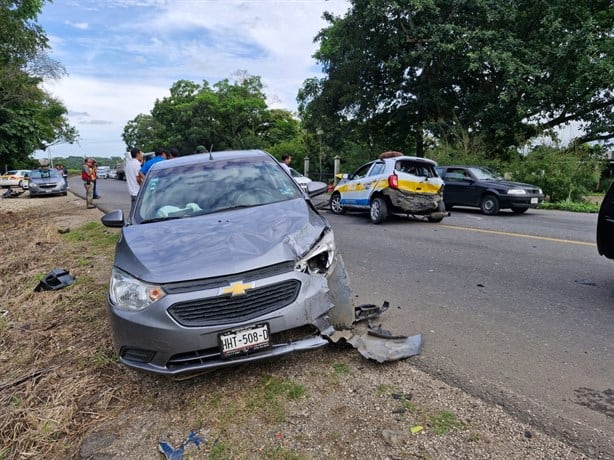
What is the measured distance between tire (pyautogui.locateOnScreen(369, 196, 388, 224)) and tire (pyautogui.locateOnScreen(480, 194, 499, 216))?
4428 millimetres

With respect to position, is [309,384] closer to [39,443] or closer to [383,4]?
[39,443]

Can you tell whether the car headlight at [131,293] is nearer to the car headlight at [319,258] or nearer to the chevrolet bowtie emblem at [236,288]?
the chevrolet bowtie emblem at [236,288]

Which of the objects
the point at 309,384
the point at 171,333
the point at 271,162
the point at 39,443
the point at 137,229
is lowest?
the point at 39,443

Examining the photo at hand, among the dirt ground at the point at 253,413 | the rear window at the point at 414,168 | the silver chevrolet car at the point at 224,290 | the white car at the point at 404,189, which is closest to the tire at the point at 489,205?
the white car at the point at 404,189

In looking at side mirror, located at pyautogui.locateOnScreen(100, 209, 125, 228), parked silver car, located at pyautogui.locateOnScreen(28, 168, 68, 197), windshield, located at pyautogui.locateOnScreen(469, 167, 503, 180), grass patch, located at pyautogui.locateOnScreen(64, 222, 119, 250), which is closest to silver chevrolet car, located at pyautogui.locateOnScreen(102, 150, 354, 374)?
side mirror, located at pyautogui.locateOnScreen(100, 209, 125, 228)

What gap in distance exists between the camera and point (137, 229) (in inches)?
146

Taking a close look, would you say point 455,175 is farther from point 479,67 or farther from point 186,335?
point 186,335

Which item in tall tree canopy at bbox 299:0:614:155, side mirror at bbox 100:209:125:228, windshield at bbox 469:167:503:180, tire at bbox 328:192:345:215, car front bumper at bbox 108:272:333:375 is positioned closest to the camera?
car front bumper at bbox 108:272:333:375

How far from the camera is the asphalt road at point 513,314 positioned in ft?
9.22

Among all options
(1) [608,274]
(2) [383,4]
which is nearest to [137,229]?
(1) [608,274]

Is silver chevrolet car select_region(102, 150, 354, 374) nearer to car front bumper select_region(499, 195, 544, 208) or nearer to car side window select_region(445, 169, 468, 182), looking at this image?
car front bumper select_region(499, 195, 544, 208)

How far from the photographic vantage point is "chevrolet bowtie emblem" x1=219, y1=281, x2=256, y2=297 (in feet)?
9.08

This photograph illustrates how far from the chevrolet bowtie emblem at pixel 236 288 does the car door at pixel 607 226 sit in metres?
3.95

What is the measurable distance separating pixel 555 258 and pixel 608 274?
96cm
